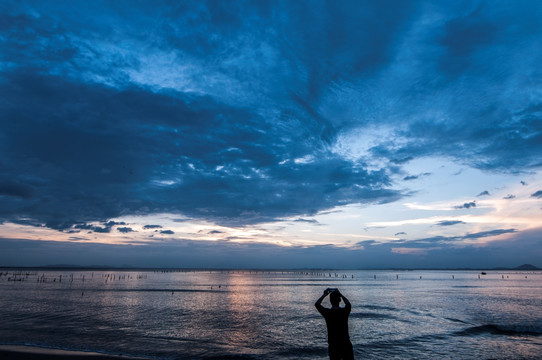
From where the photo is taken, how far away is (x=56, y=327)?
30141 mm

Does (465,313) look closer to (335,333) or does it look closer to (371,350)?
(371,350)

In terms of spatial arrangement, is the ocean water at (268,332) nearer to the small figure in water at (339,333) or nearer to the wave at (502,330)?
the wave at (502,330)

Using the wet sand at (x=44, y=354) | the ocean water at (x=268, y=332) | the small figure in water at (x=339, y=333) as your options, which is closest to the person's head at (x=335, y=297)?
the small figure in water at (x=339, y=333)

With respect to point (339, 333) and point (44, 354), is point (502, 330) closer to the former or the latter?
point (339, 333)

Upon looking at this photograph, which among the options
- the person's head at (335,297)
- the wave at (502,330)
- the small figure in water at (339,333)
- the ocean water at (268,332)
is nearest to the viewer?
the person's head at (335,297)

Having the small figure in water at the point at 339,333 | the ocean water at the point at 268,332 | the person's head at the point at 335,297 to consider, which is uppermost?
the person's head at the point at 335,297

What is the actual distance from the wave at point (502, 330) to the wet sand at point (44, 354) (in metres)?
28.1

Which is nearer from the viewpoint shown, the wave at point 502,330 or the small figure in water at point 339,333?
the small figure in water at point 339,333

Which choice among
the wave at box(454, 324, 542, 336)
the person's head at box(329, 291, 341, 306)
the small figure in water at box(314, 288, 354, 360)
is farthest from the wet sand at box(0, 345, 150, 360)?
the wave at box(454, 324, 542, 336)

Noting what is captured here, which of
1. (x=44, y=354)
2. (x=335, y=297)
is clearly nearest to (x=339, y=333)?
(x=335, y=297)

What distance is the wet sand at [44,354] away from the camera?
18.6m

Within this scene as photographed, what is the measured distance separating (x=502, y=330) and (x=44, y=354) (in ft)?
120

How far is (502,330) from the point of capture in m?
30.2

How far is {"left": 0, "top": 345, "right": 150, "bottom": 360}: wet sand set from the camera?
1862 centimetres
